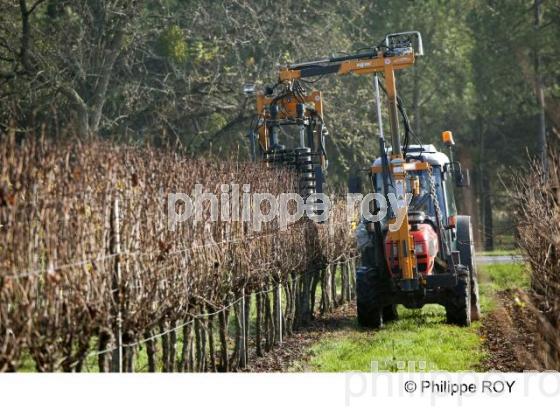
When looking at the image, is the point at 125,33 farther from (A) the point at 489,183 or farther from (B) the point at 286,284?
(A) the point at 489,183

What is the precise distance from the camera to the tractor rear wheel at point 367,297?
1295cm

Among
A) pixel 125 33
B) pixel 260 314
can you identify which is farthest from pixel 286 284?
pixel 125 33

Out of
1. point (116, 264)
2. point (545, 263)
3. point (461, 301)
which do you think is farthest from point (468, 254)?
point (116, 264)

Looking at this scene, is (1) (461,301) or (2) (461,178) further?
(2) (461,178)

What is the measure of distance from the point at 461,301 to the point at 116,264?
6.10 meters

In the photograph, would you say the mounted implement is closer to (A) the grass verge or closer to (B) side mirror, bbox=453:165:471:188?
(B) side mirror, bbox=453:165:471:188

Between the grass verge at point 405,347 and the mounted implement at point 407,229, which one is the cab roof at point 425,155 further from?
the grass verge at point 405,347

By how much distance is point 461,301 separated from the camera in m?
12.8

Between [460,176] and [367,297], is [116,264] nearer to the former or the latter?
[367,297]

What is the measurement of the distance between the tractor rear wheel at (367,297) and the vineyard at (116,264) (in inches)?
46.0

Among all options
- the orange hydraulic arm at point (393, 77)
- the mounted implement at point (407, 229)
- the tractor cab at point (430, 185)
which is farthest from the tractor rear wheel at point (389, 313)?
the orange hydraulic arm at point (393, 77)

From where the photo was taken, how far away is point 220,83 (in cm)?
2300

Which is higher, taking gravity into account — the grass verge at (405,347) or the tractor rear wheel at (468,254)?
the tractor rear wheel at (468,254)
